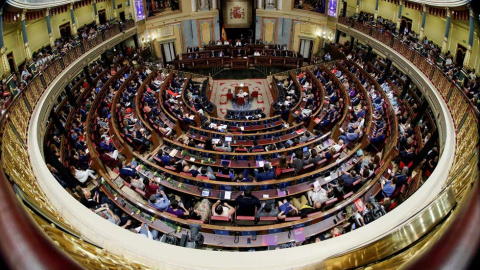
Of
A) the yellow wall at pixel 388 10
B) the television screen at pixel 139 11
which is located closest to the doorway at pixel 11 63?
the television screen at pixel 139 11

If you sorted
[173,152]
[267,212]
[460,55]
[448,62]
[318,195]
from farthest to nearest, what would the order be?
[460,55] < [448,62] < [173,152] < [318,195] < [267,212]

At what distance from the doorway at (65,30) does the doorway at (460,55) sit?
24.9m

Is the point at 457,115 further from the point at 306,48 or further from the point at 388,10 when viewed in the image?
the point at 306,48

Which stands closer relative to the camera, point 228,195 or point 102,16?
point 228,195

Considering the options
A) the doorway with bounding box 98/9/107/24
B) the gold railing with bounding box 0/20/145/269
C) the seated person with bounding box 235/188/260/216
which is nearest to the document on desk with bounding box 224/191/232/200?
the seated person with bounding box 235/188/260/216

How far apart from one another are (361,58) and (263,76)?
7.08m

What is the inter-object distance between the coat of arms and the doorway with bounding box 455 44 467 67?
54.5ft

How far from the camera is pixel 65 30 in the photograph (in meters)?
20.5

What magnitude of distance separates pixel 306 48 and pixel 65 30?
62.5 feet

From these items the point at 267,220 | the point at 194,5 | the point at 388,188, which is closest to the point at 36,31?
the point at 194,5

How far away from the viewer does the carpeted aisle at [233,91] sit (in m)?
18.4

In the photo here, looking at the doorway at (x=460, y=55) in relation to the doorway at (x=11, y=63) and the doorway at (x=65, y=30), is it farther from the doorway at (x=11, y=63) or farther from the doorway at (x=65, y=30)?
the doorway at (x=65, y=30)

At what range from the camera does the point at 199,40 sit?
84.2 feet

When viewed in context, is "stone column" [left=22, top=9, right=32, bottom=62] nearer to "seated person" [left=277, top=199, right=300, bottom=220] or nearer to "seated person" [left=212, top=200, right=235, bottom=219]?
"seated person" [left=212, top=200, right=235, bottom=219]
